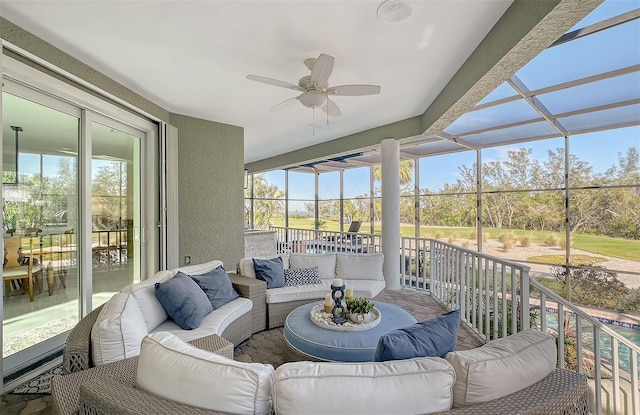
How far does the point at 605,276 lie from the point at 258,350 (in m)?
6.37

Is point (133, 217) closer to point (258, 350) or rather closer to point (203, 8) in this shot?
point (258, 350)

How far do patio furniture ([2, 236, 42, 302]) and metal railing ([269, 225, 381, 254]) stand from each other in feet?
16.7

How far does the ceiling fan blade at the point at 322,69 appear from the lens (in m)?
Result: 2.26

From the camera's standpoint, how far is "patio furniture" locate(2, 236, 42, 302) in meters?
2.51

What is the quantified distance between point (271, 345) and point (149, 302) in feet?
4.22

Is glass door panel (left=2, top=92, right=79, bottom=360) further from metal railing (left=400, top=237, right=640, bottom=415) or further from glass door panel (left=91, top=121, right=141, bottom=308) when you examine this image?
metal railing (left=400, top=237, right=640, bottom=415)

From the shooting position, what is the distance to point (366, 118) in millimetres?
4840

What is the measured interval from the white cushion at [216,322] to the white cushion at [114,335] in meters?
0.41

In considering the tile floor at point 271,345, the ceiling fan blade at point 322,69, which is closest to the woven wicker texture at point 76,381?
the tile floor at point 271,345

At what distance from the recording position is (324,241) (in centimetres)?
762

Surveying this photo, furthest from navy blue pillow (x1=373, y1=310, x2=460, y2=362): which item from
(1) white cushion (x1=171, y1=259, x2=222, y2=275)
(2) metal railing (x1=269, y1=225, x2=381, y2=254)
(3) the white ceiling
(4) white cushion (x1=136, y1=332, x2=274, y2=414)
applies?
(2) metal railing (x1=269, y1=225, x2=381, y2=254)

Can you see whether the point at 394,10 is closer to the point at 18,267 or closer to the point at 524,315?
the point at 524,315

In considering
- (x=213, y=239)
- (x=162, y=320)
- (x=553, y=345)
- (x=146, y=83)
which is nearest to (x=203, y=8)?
(x=146, y=83)

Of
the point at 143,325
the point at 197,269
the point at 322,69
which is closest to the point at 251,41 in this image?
the point at 322,69
